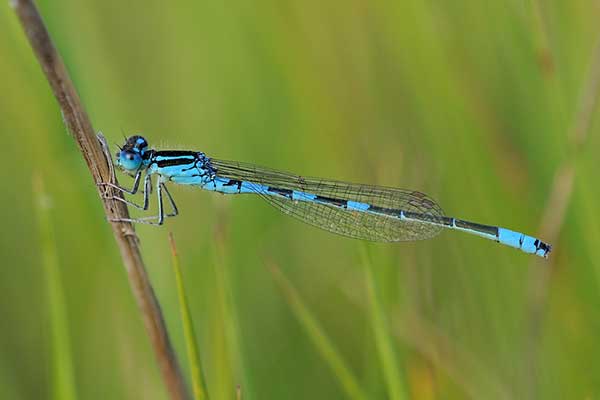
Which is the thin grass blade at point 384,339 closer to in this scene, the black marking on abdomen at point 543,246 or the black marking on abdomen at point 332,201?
the black marking on abdomen at point 543,246

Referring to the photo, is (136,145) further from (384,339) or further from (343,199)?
(384,339)

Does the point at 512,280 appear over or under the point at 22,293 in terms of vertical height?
under

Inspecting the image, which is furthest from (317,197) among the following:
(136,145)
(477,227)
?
(136,145)

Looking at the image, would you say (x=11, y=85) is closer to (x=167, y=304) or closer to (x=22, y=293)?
(x=22, y=293)

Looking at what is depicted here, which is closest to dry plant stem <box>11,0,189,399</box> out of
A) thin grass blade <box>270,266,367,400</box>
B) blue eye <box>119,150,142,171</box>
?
thin grass blade <box>270,266,367,400</box>

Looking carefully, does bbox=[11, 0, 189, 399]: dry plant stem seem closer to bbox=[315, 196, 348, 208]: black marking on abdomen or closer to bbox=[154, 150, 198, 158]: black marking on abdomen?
bbox=[154, 150, 198, 158]: black marking on abdomen

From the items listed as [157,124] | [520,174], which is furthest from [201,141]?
[520,174]
